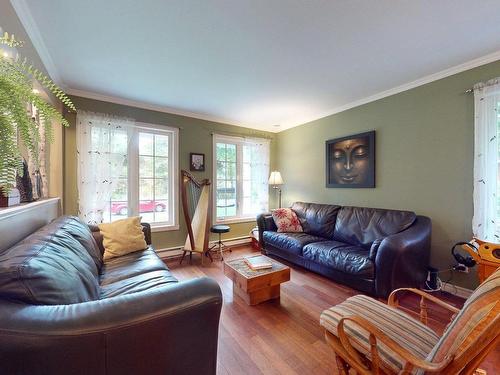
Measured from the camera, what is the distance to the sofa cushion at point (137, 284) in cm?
149

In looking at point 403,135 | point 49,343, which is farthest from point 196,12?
point 403,135

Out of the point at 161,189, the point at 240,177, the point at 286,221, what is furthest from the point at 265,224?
the point at 161,189

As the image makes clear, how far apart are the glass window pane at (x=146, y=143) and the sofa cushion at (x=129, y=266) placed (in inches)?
68.1

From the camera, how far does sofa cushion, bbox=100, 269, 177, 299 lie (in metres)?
1.49

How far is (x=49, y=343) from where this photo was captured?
67cm

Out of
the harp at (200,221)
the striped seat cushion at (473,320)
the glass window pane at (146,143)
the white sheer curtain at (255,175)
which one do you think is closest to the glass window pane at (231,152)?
the white sheer curtain at (255,175)

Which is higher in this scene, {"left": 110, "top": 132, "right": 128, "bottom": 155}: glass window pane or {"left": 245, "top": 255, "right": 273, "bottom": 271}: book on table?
{"left": 110, "top": 132, "right": 128, "bottom": 155}: glass window pane

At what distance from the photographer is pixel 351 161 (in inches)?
131

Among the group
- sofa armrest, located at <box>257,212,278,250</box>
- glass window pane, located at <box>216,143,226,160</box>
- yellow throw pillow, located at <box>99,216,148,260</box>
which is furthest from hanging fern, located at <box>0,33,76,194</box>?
glass window pane, located at <box>216,143,226,160</box>

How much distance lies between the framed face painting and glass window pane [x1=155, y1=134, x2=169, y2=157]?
266 cm

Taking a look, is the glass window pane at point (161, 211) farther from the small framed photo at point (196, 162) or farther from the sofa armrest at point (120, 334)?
the sofa armrest at point (120, 334)

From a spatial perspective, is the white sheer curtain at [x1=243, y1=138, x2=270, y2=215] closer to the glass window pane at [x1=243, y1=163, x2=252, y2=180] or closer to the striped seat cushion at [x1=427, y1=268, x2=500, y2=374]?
the glass window pane at [x1=243, y1=163, x2=252, y2=180]

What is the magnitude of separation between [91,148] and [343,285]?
363 cm

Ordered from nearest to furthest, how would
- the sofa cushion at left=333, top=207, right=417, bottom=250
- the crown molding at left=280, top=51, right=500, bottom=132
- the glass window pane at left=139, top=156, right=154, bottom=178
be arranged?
the crown molding at left=280, top=51, right=500, bottom=132
the sofa cushion at left=333, top=207, right=417, bottom=250
the glass window pane at left=139, top=156, right=154, bottom=178
